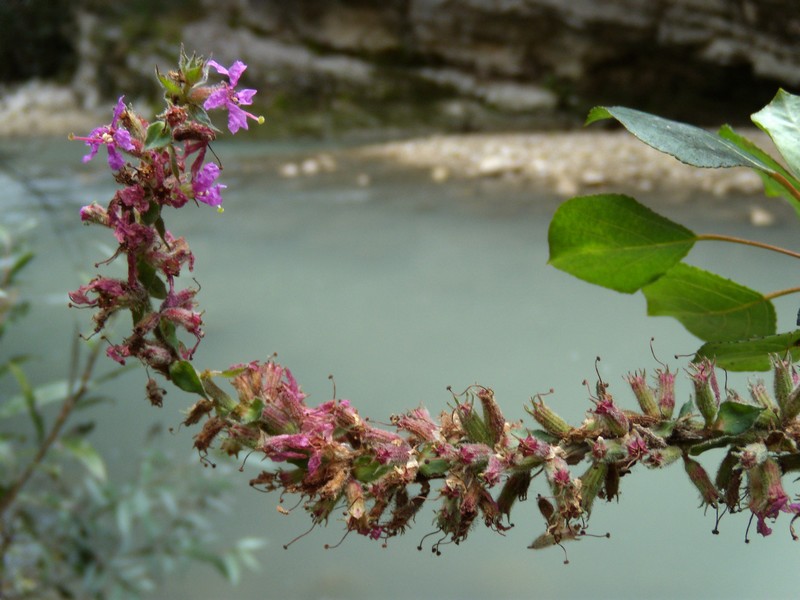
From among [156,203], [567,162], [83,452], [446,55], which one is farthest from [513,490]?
[446,55]

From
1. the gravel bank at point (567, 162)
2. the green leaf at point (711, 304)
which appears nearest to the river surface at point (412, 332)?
the gravel bank at point (567, 162)

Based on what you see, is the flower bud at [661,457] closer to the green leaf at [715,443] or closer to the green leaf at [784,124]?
the green leaf at [715,443]

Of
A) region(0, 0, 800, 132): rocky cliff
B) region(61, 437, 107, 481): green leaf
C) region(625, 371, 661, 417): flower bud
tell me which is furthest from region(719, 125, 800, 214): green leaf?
region(0, 0, 800, 132): rocky cliff

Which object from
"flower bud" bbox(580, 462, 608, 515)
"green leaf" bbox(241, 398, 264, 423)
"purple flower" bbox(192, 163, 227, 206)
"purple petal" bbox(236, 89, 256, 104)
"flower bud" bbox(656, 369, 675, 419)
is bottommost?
"flower bud" bbox(580, 462, 608, 515)

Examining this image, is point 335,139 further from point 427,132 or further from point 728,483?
point 728,483

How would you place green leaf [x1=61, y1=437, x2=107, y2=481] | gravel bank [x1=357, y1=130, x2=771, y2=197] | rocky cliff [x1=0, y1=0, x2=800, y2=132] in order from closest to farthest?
green leaf [x1=61, y1=437, x2=107, y2=481]
gravel bank [x1=357, y1=130, x2=771, y2=197]
rocky cliff [x1=0, y1=0, x2=800, y2=132]

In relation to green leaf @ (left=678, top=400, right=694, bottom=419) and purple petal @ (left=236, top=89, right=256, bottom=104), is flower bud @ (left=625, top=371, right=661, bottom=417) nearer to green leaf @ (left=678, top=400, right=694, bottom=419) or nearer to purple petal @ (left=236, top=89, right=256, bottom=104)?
green leaf @ (left=678, top=400, right=694, bottom=419)

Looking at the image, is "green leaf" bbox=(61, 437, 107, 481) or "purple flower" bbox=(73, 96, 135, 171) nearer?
"purple flower" bbox=(73, 96, 135, 171)
